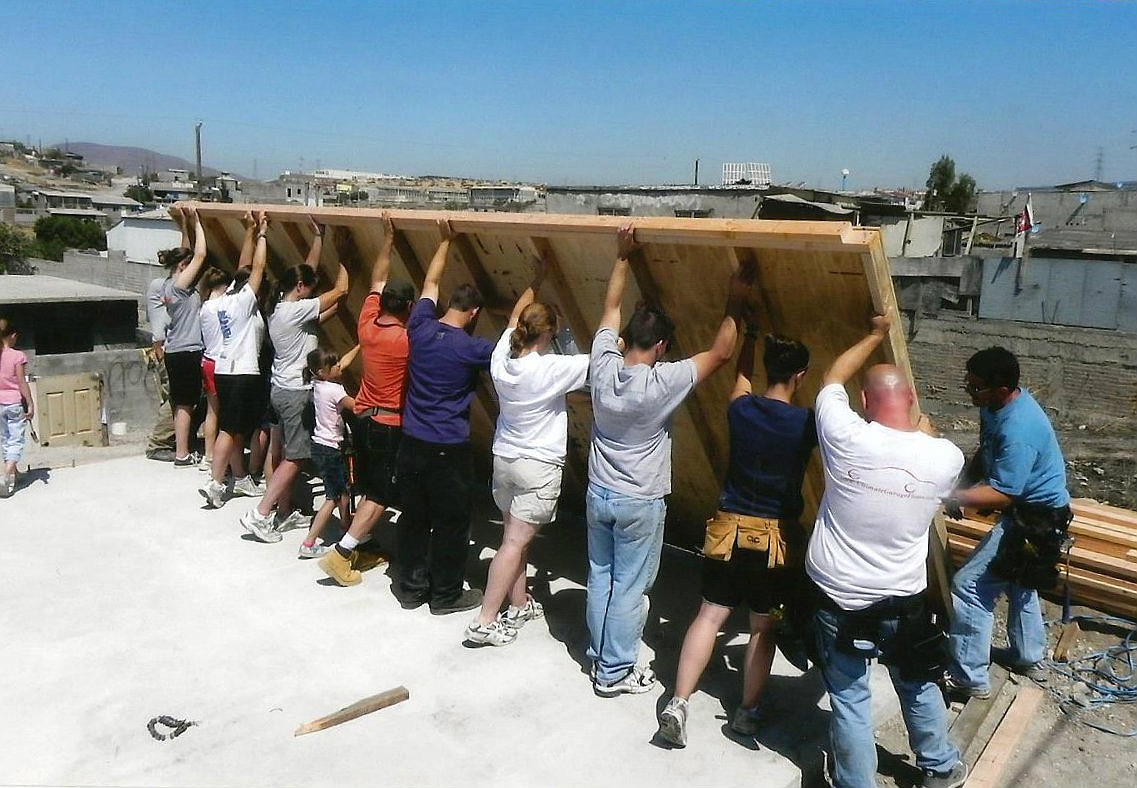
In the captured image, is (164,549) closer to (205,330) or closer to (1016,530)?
(205,330)

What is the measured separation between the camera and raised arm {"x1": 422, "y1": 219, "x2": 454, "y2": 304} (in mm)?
4883

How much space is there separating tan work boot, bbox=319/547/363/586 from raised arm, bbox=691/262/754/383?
8.71 ft

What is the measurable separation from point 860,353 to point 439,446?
2330 millimetres

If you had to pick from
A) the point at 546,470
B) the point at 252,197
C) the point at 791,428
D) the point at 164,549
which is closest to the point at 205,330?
the point at 164,549

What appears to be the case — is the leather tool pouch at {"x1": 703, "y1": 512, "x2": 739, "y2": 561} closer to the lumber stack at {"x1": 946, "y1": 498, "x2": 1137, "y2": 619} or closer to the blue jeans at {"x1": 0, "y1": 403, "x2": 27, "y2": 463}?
the lumber stack at {"x1": 946, "y1": 498, "x2": 1137, "y2": 619}

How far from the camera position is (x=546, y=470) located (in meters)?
4.34

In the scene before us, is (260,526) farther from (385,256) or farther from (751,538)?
(751,538)

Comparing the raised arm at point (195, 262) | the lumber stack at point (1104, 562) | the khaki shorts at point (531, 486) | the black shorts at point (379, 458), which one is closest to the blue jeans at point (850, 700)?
the khaki shorts at point (531, 486)

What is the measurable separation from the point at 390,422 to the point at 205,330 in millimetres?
2414

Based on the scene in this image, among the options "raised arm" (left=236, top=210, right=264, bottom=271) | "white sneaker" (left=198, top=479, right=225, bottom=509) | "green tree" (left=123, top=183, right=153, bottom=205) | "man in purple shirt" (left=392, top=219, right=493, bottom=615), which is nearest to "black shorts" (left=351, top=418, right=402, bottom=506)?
"man in purple shirt" (left=392, top=219, right=493, bottom=615)

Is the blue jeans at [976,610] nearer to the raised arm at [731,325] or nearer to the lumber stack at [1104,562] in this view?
the lumber stack at [1104,562]

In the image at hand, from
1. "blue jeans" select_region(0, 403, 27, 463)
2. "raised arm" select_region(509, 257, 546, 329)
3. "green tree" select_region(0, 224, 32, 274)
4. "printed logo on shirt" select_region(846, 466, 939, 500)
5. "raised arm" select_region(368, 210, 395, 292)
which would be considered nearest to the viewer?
"printed logo on shirt" select_region(846, 466, 939, 500)

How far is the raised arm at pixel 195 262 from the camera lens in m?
7.30

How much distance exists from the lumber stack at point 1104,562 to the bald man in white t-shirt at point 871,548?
189 centimetres
